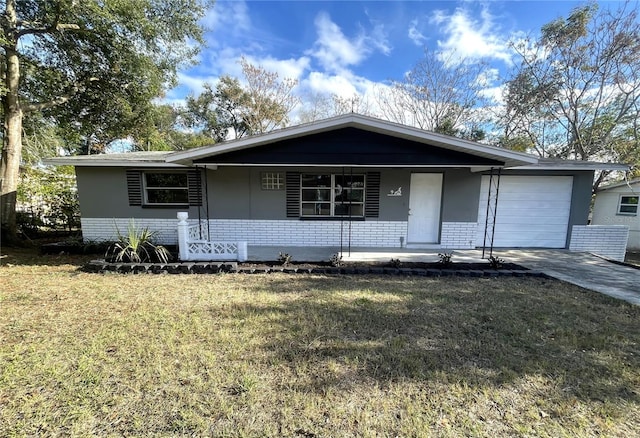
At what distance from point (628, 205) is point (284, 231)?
48.1 ft

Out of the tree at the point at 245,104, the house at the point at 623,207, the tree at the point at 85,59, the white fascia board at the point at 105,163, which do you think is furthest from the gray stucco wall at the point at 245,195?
the tree at the point at 245,104

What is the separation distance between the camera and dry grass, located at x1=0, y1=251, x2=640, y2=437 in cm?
206

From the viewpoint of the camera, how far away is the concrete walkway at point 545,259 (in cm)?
525

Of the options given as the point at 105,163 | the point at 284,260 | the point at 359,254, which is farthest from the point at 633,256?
the point at 105,163

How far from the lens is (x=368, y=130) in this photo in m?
6.08

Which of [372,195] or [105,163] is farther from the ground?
[105,163]

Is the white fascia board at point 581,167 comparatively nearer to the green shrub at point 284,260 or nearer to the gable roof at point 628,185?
the gable roof at point 628,185

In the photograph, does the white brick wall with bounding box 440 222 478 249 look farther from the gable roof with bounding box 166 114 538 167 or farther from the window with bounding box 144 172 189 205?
the window with bounding box 144 172 189 205

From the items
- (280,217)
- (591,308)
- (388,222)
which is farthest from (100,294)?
(591,308)

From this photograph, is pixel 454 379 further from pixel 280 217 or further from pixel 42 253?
pixel 42 253

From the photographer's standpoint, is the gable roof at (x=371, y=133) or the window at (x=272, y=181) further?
the window at (x=272, y=181)

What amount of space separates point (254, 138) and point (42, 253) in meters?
6.74

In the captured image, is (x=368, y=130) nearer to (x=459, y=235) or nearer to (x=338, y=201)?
(x=338, y=201)

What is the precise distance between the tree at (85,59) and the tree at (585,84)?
15071mm
